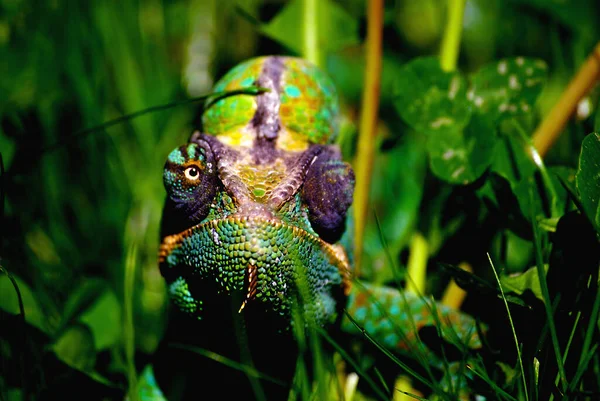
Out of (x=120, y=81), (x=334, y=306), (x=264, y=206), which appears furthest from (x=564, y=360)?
(x=120, y=81)

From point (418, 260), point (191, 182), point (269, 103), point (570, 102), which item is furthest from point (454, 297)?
point (191, 182)

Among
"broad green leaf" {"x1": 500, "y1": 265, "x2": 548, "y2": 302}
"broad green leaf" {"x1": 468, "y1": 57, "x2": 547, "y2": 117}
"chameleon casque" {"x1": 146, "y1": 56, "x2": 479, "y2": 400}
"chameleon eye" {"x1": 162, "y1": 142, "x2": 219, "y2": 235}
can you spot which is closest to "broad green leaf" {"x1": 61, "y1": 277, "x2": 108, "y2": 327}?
"chameleon casque" {"x1": 146, "y1": 56, "x2": 479, "y2": 400}

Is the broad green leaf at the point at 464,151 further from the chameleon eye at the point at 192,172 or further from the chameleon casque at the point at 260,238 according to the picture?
the chameleon eye at the point at 192,172

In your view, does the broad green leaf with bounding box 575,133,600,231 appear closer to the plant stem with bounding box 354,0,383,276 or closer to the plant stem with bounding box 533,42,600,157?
the plant stem with bounding box 533,42,600,157

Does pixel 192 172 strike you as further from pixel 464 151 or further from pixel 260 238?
pixel 464 151

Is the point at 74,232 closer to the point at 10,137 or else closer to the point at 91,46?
the point at 10,137

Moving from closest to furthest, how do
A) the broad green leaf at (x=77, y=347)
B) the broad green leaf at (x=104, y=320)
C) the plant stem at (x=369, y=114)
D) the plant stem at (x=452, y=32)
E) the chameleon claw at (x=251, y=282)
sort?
1. the chameleon claw at (x=251, y=282)
2. the broad green leaf at (x=77, y=347)
3. the broad green leaf at (x=104, y=320)
4. the plant stem at (x=369, y=114)
5. the plant stem at (x=452, y=32)

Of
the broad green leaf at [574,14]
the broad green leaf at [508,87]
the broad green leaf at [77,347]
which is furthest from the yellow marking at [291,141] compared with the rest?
the broad green leaf at [574,14]
